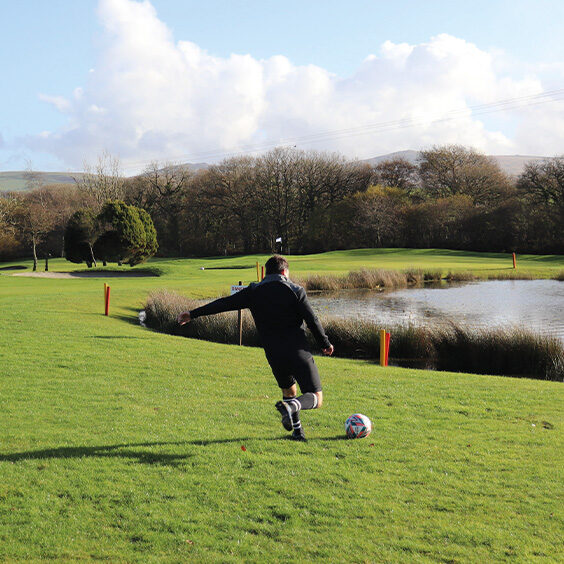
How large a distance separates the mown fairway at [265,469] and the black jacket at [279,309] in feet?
4.36

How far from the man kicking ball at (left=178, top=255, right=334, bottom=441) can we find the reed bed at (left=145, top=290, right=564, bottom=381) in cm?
A: 1020

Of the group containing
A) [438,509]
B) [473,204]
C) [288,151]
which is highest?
[288,151]

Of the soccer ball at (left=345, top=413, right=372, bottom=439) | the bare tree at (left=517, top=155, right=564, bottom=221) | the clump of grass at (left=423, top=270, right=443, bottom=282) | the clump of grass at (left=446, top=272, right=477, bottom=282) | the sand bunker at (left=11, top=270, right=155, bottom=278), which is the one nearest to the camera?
the soccer ball at (left=345, top=413, right=372, bottom=439)

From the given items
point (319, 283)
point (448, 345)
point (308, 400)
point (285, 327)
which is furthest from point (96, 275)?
point (308, 400)

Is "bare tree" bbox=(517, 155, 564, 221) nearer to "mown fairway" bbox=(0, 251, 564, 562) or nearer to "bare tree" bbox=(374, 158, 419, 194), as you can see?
"bare tree" bbox=(374, 158, 419, 194)

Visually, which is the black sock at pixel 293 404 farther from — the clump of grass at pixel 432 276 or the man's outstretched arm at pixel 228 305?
the clump of grass at pixel 432 276

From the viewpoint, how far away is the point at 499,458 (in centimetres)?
705

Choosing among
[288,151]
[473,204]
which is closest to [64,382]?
[473,204]

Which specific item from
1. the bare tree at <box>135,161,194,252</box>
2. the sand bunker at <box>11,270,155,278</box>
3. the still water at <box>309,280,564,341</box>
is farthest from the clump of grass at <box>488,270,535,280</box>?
the bare tree at <box>135,161,194,252</box>

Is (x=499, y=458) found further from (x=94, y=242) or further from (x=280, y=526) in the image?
(x=94, y=242)

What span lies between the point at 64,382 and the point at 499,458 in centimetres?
738

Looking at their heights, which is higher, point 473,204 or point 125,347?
point 473,204

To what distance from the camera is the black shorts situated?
7.05 metres

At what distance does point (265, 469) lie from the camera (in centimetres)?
648
